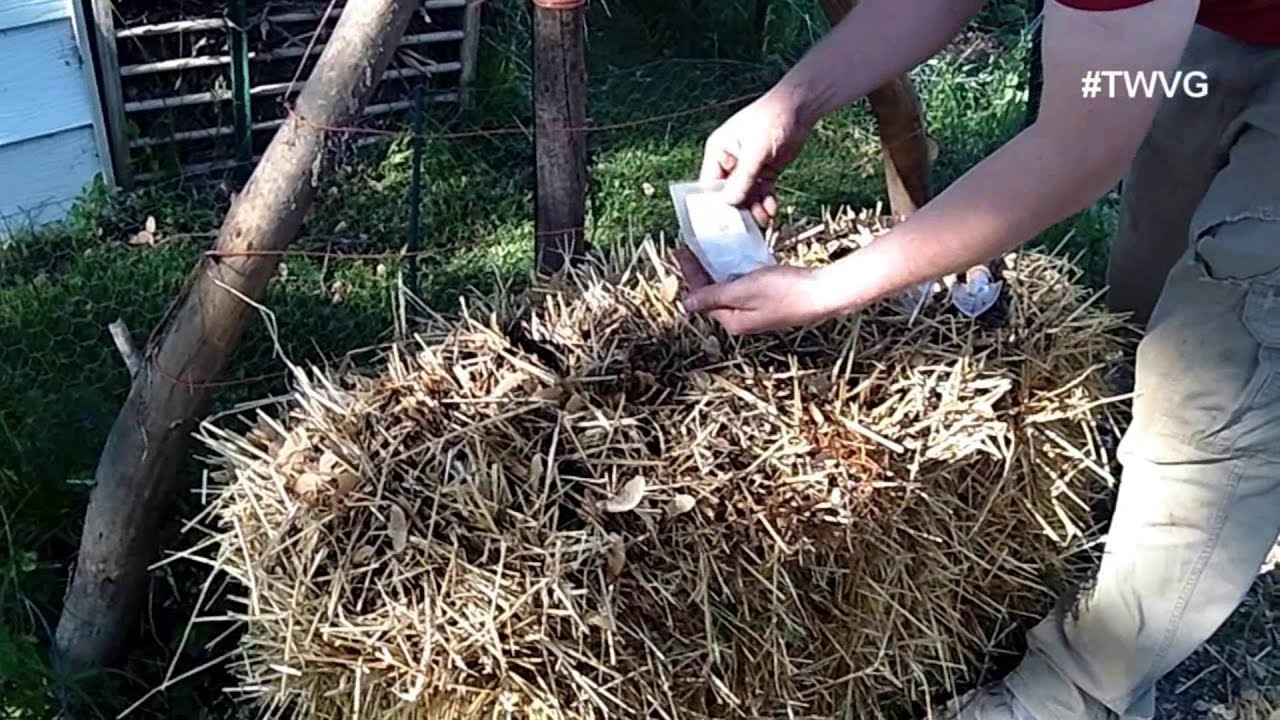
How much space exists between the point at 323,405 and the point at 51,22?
195 cm

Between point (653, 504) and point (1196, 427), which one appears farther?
point (1196, 427)

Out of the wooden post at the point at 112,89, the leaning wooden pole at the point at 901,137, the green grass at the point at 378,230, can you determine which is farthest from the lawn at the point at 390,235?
the leaning wooden pole at the point at 901,137

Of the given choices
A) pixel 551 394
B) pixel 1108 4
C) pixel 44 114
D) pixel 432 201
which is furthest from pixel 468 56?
pixel 1108 4

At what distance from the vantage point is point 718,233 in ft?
6.79

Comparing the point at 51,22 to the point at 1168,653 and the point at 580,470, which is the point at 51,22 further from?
the point at 1168,653

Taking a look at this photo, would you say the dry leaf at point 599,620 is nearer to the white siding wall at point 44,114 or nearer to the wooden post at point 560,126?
the wooden post at point 560,126

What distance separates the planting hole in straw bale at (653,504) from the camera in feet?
5.88

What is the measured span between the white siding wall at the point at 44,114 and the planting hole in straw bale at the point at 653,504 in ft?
5.39

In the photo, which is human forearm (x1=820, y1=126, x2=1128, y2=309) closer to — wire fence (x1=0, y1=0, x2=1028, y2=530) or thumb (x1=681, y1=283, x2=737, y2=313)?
thumb (x1=681, y1=283, x2=737, y2=313)

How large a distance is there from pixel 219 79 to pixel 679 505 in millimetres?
2433

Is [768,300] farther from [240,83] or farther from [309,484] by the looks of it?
[240,83]

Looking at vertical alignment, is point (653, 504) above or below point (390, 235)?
above

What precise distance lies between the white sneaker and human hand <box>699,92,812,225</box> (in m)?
0.87

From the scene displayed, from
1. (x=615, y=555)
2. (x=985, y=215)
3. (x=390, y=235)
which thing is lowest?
(x=390, y=235)
